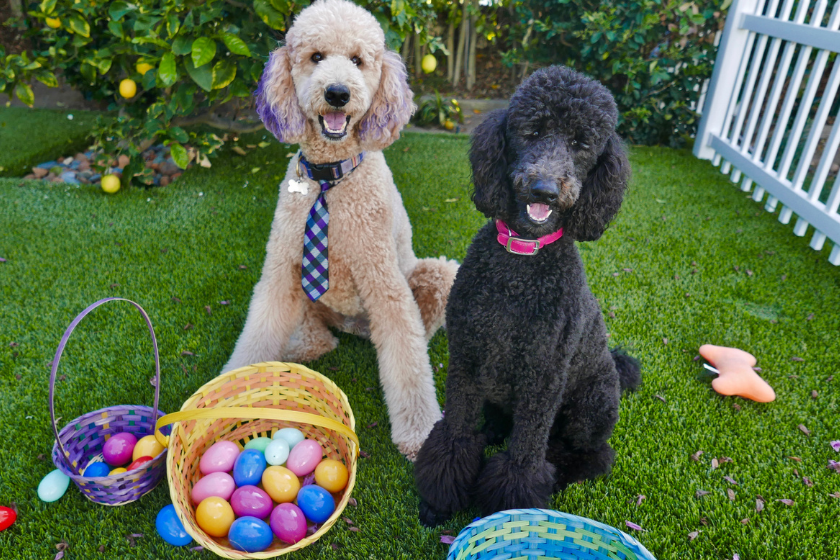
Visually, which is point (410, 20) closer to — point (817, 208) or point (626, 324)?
point (626, 324)

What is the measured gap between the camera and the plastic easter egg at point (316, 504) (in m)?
1.75

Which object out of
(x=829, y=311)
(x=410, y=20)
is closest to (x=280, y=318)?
(x=410, y=20)

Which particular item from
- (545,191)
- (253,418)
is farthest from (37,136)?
(545,191)

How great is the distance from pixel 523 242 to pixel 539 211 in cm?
13

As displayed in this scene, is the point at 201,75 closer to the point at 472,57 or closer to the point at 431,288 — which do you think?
the point at 431,288

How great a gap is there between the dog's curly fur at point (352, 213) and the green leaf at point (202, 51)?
51.6 inches

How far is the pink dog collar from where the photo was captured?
1.57 meters

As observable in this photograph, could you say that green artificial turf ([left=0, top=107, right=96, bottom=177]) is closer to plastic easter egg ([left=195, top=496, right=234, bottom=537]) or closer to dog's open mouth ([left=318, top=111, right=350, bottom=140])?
dog's open mouth ([left=318, top=111, right=350, bottom=140])

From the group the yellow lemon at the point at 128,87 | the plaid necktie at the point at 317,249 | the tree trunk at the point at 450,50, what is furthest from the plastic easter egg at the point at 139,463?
the tree trunk at the point at 450,50

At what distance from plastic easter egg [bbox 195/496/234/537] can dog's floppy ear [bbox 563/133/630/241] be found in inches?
56.5

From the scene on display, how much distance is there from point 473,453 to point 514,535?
1.06ft

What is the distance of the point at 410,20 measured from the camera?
145 inches

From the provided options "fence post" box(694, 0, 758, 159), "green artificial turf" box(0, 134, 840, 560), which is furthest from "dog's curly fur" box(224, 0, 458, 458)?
"fence post" box(694, 0, 758, 159)

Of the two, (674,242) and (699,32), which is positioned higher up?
(699,32)
